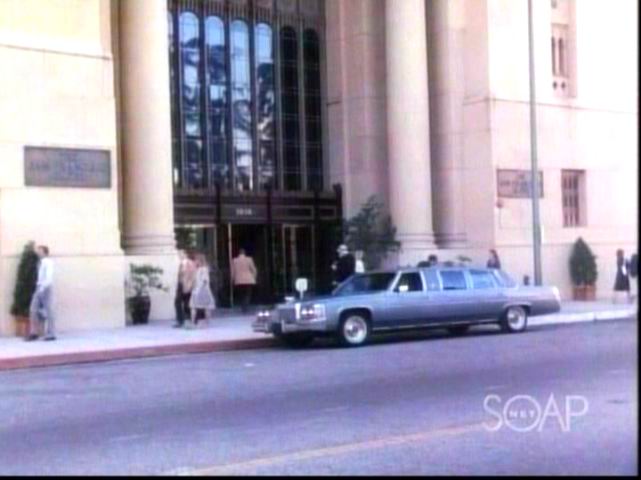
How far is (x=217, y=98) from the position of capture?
105ft

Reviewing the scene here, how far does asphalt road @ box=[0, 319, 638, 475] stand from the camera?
9.72 m

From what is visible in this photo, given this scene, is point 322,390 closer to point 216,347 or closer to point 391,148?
point 216,347

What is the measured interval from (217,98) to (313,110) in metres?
3.66

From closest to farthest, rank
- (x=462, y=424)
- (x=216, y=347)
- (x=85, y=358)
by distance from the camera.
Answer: (x=462, y=424) → (x=85, y=358) → (x=216, y=347)

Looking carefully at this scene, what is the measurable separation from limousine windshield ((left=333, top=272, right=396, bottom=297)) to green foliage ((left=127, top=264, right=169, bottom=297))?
240 inches

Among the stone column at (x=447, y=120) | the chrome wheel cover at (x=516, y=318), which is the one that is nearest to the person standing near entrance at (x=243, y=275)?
the stone column at (x=447, y=120)

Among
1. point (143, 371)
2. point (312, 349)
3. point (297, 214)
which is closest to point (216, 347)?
point (312, 349)

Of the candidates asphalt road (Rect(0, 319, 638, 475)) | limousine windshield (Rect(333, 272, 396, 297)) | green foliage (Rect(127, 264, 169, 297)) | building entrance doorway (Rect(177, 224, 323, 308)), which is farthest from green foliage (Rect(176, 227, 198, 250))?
asphalt road (Rect(0, 319, 638, 475))

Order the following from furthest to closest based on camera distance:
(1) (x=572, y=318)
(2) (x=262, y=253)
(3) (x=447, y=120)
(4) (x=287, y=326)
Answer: (3) (x=447, y=120), (2) (x=262, y=253), (1) (x=572, y=318), (4) (x=287, y=326)

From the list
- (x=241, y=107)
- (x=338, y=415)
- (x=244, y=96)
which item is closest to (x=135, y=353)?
(x=338, y=415)

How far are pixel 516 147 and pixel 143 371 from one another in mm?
17855

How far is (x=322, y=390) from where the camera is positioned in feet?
48.5

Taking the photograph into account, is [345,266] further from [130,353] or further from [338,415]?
[338,415]
